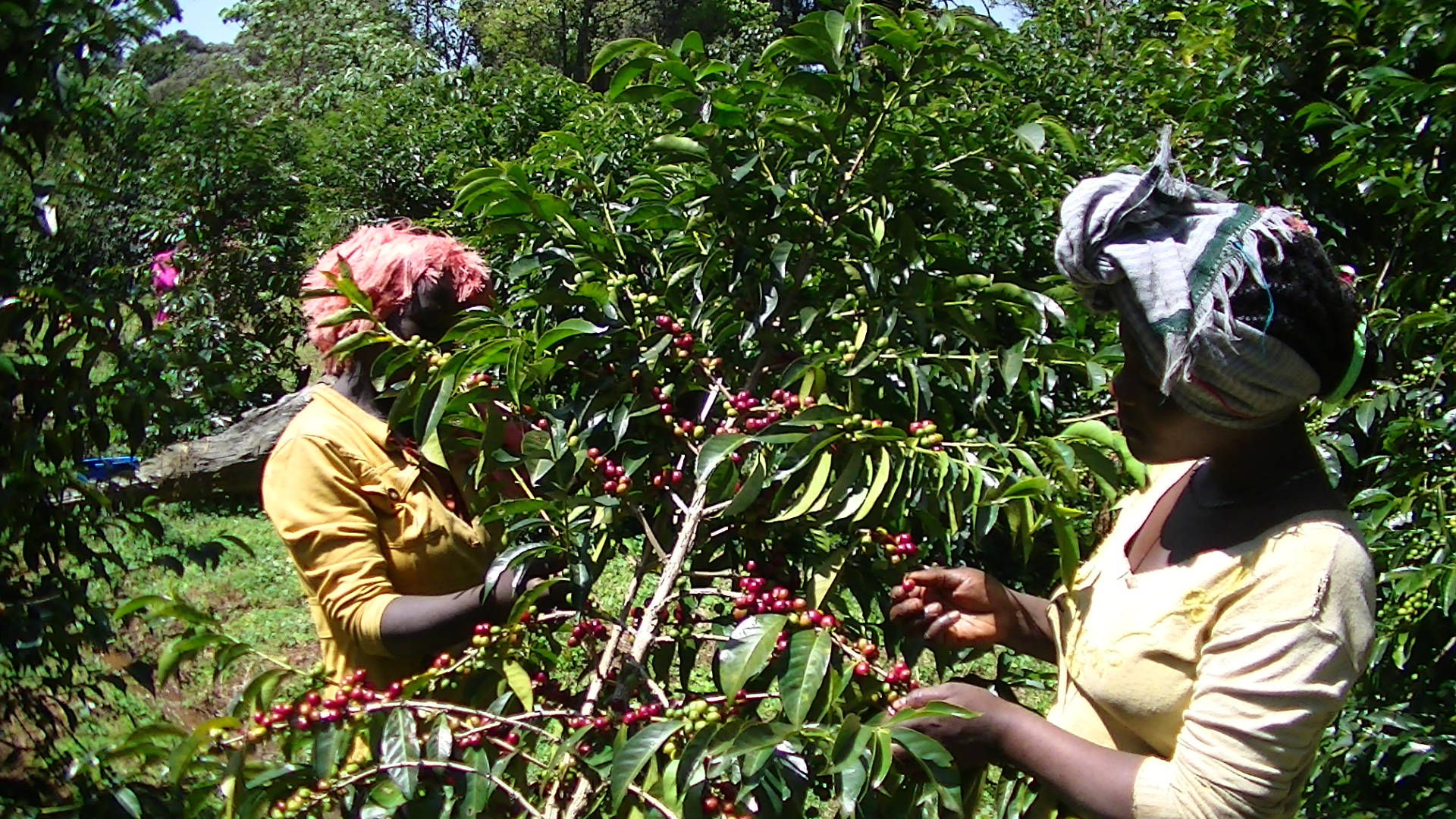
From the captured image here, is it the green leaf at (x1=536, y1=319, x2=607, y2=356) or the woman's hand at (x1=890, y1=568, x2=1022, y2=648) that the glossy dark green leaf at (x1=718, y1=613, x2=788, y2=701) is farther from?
the green leaf at (x1=536, y1=319, x2=607, y2=356)

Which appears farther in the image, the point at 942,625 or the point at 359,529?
the point at 359,529

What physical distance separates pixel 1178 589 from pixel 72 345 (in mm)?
1794

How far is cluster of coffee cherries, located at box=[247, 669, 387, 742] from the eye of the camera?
1.61 meters

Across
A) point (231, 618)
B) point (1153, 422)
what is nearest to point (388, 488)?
point (1153, 422)

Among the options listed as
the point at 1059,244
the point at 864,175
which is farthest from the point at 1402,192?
the point at 1059,244

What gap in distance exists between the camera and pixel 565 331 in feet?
6.11

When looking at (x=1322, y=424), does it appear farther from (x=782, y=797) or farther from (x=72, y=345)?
(x=72, y=345)

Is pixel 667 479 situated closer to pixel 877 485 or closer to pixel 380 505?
pixel 877 485

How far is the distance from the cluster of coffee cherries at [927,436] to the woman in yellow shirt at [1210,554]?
0.26m

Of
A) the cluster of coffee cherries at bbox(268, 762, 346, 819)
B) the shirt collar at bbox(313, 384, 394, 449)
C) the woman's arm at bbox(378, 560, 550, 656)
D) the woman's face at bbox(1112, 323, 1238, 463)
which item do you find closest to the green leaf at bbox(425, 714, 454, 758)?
the cluster of coffee cherries at bbox(268, 762, 346, 819)

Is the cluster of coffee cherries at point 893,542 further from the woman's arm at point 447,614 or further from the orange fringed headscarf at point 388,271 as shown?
the orange fringed headscarf at point 388,271

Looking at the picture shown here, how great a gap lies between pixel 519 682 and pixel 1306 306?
118 centimetres

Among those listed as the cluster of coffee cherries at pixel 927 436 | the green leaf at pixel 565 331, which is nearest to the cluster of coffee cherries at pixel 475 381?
the green leaf at pixel 565 331

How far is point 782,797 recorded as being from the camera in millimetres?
1571
